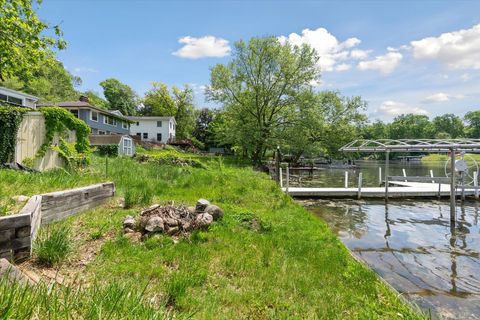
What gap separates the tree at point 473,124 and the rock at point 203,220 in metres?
126

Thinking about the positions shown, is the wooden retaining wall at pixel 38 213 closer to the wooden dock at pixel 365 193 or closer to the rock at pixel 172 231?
the rock at pixel 172 231

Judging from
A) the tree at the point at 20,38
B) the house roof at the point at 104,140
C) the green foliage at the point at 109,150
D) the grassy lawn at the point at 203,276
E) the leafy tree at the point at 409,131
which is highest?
the leafy tree at the point at 409,131

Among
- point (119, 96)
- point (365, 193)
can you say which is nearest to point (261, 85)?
point (365, 193)

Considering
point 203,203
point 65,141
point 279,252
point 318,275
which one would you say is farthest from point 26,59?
point 318,275

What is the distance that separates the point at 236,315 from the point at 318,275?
193cm

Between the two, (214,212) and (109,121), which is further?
(109,121)

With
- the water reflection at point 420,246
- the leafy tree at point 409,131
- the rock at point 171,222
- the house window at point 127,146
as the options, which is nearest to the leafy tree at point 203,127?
the house window at point 127,146

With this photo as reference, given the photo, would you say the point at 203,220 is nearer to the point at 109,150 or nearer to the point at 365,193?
the point at 365,193

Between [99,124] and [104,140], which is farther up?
[99,124]

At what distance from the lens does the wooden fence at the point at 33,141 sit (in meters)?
11.3

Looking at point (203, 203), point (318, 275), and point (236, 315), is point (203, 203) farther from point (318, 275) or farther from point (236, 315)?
point (236, 315)

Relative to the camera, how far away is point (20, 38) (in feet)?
31.9

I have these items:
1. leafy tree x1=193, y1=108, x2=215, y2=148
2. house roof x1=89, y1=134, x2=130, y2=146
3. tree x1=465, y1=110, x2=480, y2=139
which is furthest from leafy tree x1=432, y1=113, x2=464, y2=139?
house roof x1=89, y1=134, x2=130, y2=146

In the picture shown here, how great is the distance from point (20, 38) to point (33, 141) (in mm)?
3997
